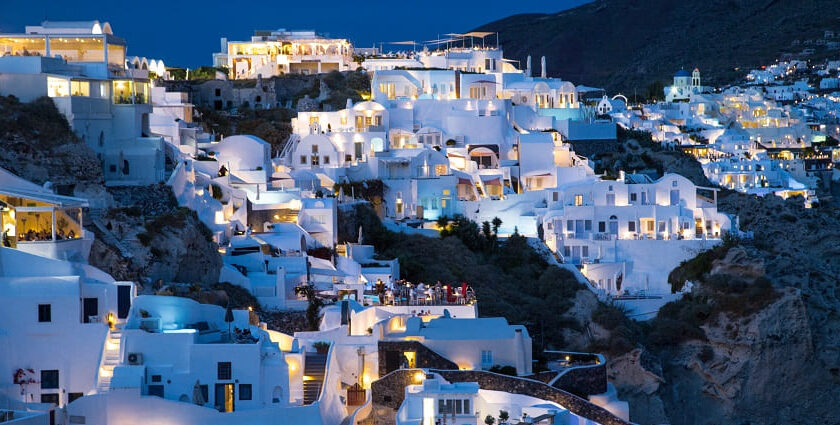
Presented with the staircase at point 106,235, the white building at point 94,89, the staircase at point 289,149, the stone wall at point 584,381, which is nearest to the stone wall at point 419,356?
the stone wall at point 584,381

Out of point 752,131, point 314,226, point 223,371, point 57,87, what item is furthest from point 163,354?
point 752,131

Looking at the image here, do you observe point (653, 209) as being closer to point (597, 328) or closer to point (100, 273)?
point (597, 328)

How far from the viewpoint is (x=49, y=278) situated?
3081 cm

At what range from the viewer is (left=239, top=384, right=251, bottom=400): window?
1214 inches

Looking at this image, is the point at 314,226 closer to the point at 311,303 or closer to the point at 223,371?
the point at 311,303

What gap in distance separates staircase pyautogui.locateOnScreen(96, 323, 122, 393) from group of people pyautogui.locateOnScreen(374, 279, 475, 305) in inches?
408

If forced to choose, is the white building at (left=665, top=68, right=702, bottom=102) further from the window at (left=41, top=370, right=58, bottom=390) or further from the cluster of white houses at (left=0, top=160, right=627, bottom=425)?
the window at (left=41, top=370, right=58, bottom=390)

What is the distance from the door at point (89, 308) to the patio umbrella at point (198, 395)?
2677 mm

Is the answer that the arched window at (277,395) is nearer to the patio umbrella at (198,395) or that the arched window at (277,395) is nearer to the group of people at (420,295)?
the patio umbrella at (198,395)

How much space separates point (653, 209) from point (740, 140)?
35.2 m

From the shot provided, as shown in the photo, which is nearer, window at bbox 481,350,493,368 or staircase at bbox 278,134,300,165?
window at bbox 481,350,493,368

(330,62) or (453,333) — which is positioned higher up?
(330,62)

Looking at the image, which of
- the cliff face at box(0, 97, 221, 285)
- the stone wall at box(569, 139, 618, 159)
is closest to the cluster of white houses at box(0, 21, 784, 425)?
the stone wall at box(569, 139, 618, 159)

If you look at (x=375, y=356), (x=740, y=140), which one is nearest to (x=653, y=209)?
(x=375, y=356)
